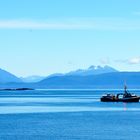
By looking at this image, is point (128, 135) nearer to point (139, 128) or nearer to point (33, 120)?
point (139, 128)

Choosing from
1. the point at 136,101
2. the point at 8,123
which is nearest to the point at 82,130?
the point at 8,123

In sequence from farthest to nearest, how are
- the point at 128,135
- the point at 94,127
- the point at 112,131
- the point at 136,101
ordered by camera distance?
the point at 136,101
the point at 94,127
the point at 112,131
the point at 128,135

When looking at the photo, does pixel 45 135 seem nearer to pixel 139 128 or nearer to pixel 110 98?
pixel 139 128

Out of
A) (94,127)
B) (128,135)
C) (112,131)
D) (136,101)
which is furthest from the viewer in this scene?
(136,101)

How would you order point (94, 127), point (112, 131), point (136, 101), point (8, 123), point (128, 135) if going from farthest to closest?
→ point (136, 101), point (8, 123), point (94, 127), point (112, 131), point (128, 135)

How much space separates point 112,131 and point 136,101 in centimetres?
10563

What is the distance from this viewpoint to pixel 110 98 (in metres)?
197

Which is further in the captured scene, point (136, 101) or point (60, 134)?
point (136, 101)

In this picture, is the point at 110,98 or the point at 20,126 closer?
the point at 20,126

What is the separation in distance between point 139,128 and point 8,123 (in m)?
22.6

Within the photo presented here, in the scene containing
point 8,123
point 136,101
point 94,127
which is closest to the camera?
point 94,127

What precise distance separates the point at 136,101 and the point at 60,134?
110 metres

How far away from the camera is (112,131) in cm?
8350

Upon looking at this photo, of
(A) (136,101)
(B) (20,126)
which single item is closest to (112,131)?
(B) (20,126)
